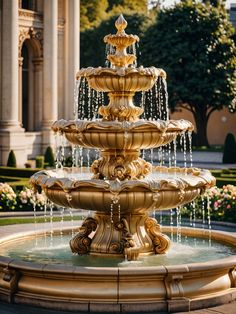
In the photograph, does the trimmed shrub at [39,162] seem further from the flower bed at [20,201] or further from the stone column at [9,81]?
the flower bed at [20,201]

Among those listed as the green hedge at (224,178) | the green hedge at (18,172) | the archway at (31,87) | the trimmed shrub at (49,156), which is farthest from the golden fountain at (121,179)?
the archway at (31,87)

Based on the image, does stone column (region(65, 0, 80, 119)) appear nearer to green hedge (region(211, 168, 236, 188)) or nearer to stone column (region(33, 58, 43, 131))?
stone column (region(33, 58, 43, 131))

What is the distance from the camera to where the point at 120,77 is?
48.9ft

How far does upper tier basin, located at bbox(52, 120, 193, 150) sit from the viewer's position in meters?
14.2

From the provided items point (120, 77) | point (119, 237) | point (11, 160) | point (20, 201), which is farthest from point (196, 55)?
point (119, 237)

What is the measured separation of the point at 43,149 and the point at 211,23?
2005cm

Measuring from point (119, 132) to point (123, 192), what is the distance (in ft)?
3.53

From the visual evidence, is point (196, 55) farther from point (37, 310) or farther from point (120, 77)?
point (37, 310)

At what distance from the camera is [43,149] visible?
44.4 m

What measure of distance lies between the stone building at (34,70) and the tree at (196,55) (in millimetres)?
11975

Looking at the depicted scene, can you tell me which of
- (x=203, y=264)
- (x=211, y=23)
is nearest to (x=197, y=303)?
(x=203, y=264)

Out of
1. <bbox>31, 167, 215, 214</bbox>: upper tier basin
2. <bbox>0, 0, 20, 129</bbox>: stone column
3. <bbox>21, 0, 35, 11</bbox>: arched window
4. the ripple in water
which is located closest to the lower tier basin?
the ripple in water

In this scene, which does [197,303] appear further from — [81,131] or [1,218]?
[1,218]

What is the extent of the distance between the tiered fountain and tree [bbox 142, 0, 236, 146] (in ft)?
134
